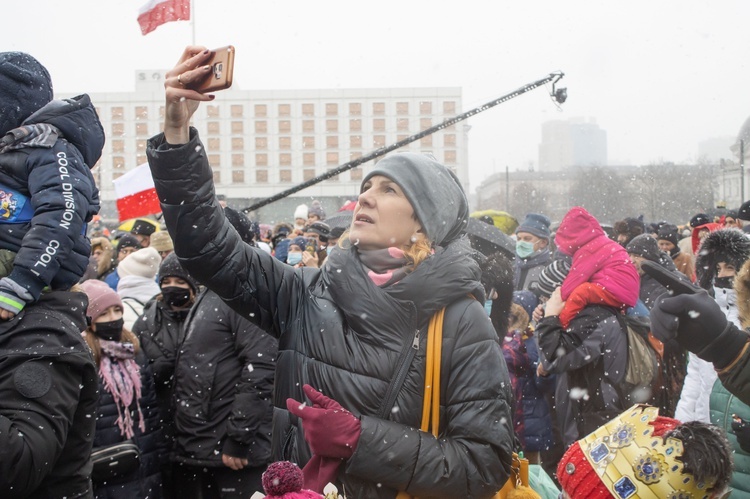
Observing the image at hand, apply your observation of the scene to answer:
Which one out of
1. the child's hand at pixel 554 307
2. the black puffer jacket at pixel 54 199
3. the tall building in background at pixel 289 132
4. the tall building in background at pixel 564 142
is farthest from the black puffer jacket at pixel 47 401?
the tall building in background at pixel 564 142

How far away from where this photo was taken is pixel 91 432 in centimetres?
250

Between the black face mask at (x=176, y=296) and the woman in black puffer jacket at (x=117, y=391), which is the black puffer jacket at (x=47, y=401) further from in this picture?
the black face mask at (x=176, y=296)

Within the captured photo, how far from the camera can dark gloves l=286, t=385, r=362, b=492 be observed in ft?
6.63

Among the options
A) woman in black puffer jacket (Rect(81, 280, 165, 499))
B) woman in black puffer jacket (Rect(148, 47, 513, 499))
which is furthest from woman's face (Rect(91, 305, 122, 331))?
woman in black puffer jacket (Rect(148, 47, 513, 499))

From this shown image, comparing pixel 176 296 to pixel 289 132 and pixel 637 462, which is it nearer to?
pixel 637 462

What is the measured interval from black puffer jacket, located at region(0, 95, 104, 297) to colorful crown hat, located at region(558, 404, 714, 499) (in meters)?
2.03

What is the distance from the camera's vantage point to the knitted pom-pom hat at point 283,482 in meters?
1.61

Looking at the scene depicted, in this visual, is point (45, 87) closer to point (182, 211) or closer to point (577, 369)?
point (182, 211)

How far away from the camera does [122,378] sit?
3.91m

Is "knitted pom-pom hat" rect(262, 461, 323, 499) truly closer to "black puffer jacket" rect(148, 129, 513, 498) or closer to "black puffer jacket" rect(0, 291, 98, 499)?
"black puffer jacket" rect(148, 129, 513, 498)

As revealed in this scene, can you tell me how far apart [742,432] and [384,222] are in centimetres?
207

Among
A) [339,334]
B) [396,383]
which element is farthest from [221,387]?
[396,383]

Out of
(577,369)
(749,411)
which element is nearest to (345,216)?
(577,369)

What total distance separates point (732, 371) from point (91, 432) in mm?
2379
